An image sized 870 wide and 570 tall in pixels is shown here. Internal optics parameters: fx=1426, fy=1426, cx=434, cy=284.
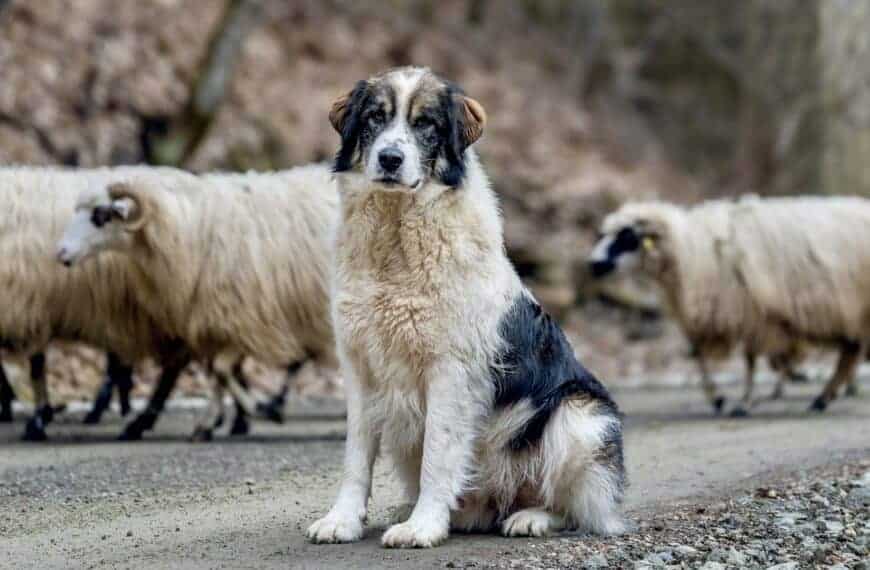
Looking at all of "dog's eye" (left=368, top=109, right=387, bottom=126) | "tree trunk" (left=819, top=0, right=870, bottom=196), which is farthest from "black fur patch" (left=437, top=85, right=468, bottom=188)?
"tree trunk" (left=819, top=0, right=870, bottom=196)

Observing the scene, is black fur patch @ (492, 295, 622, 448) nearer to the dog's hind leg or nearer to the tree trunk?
the dog's hind leg

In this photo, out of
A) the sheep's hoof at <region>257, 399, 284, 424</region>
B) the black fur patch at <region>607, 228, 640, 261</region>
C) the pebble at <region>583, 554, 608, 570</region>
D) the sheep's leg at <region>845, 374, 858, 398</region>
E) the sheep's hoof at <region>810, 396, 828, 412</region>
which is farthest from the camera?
the sheep's leg at <region>845, 374, 858, 398</region>

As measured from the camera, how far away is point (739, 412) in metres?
12.9

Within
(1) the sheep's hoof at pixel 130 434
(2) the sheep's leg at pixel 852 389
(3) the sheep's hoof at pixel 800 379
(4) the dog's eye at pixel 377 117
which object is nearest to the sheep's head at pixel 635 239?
(2) the sheep's leg at pixel 852 389

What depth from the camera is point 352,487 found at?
634cm

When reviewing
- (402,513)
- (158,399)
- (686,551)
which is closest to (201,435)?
(158,399)

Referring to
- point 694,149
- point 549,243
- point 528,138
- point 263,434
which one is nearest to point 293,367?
point 263,434

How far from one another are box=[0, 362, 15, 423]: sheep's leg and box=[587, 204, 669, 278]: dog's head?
215 inches

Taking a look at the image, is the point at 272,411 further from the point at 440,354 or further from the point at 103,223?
the point at 440,354

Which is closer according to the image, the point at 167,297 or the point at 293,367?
the point at 167,297

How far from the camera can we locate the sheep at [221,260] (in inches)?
428

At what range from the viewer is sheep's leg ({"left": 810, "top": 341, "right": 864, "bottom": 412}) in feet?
43.6

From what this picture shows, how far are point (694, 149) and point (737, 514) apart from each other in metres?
22.9

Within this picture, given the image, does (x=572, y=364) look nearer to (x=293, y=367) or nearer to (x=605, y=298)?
(x=293, y=367)
